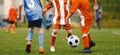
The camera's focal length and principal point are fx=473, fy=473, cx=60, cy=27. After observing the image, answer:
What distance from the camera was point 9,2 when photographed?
6259cm

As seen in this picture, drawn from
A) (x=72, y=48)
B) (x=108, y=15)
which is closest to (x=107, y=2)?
(x=108, y=15)

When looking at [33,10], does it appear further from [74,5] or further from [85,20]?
[85,20]

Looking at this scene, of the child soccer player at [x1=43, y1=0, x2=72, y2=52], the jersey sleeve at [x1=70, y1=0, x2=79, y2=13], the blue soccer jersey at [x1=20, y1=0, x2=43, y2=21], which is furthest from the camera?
the child soccer player at [x1=43, y1=0, x2=72, y2=52]

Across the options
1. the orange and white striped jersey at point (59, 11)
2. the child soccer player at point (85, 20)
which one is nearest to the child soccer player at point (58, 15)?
the orange and white striped jersey at point (59, 11)

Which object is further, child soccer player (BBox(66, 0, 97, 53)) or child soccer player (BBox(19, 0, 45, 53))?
child soccer player (BBox(66, 0, 97, 53))

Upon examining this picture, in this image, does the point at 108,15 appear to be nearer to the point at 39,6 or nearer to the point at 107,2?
the point at 107,2

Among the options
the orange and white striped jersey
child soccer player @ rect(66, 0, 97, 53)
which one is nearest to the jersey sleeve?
child soccer player @ rect(66, 0, 97, 53)

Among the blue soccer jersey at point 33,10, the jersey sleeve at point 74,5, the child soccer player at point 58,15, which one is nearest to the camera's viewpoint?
the blue soccer jersey at point 33,10

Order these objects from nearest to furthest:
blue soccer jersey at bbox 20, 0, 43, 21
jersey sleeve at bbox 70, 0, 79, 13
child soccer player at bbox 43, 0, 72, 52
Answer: blue soccer jersey at bbox 20, 0, 43, 21
jersey sleeve at bbox 70, 0, 79, 13
child soccer player at bbox 43, 0, 72, 52

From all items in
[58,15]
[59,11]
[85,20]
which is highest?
[59,11]

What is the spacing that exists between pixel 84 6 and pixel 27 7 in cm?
158

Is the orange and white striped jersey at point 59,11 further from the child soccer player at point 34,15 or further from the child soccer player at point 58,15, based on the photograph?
the child soccer player at point 34,15

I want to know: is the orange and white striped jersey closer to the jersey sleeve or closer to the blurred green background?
the jersey sleeve

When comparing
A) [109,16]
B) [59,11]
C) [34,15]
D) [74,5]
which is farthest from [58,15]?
[109,16]
